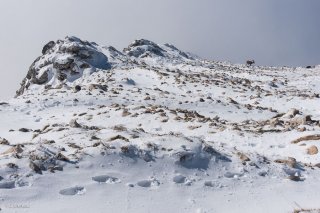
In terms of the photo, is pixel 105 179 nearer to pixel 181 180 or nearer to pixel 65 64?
pixel 181 180

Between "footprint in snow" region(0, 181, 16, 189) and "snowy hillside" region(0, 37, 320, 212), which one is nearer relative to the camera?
"footprint in snow" region(0, 181, 16, 189)

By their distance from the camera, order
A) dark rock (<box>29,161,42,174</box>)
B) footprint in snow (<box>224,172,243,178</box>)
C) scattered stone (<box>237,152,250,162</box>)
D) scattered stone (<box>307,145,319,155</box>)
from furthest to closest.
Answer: scattered stone (<box>307,145,319,155</box>) → scattered stone (<box>237,152,250,162</box>) → footprint in snow (<box>224,172,243,178</box>) → dark rock (<box>29,161,42,174</box>)

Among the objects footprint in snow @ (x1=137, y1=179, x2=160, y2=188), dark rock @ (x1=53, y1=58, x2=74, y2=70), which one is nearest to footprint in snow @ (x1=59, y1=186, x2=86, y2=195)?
footprint in snow @ (x1=137, y1=179, x2=160, y2=188)

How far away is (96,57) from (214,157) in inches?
1582

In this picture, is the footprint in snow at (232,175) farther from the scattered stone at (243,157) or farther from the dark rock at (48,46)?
the dark rock at (48,46)

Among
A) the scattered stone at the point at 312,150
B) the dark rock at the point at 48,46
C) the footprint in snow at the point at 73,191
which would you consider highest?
the dark rock at the point at 48,46

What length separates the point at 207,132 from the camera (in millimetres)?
22969

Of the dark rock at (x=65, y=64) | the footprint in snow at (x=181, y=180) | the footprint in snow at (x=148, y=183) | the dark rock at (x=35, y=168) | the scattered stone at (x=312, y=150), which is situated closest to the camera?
the dark rock at (x=35, y=168)

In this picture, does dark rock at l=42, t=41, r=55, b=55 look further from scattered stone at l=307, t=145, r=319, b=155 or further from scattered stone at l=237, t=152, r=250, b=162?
scattered stone at l=237, t=152, r=250, b=162

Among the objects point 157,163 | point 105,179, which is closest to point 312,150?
point 157,163

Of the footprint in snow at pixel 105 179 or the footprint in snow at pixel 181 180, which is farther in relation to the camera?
the footprint in snow at pixel 181 180

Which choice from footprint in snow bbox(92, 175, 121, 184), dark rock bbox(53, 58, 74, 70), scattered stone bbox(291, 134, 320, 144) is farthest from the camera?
dark rock bbox(53, 58, 74, 70)

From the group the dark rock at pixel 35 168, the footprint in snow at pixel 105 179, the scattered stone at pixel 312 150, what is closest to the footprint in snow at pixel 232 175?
the footprint in snow at pixel 105 179

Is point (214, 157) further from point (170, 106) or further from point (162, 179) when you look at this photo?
point (170, 106)
